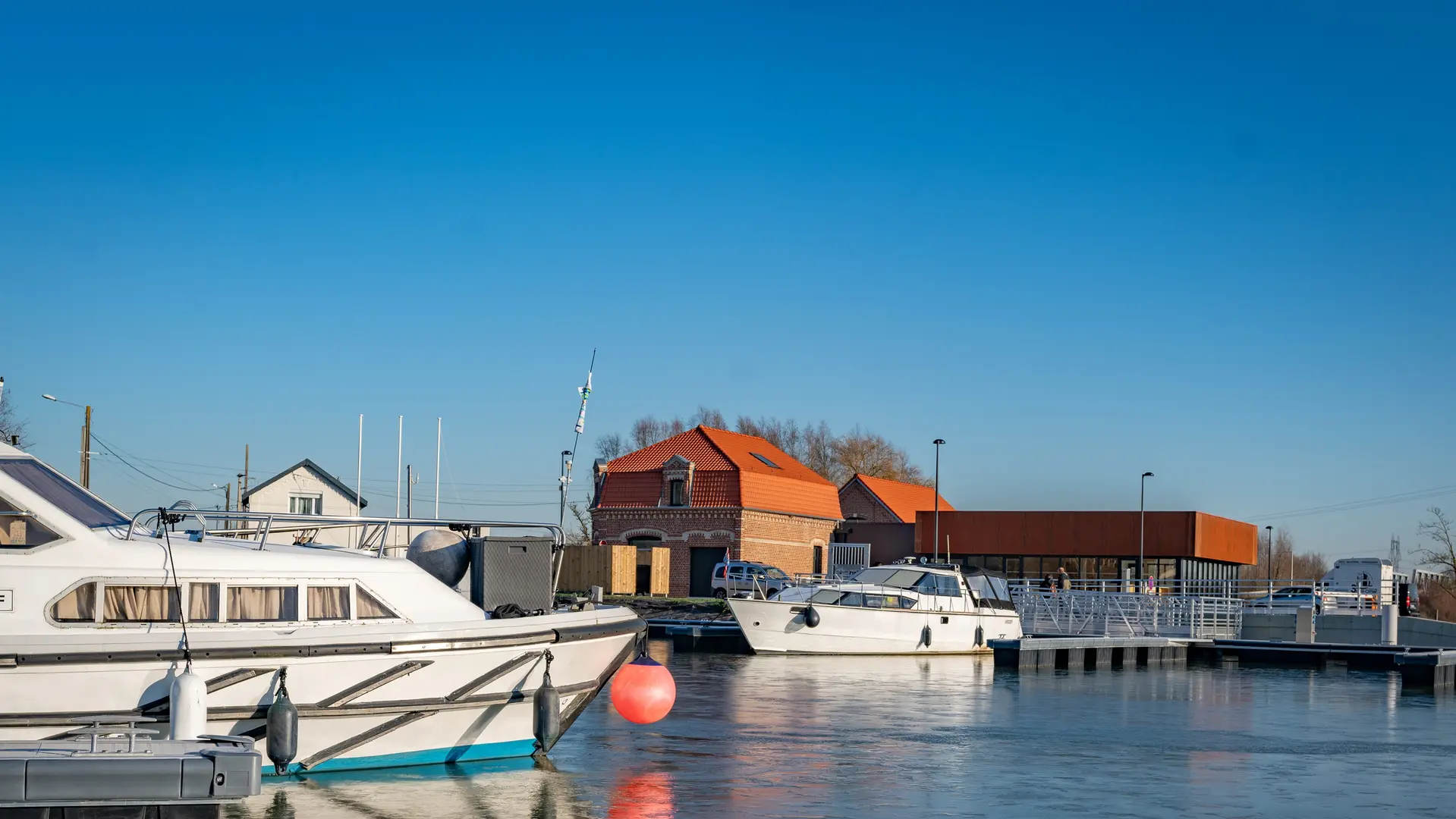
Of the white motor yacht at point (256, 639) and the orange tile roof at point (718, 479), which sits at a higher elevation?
the orange tile roof at point (718, 479)

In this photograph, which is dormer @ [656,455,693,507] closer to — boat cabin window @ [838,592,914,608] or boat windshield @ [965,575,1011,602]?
boat windshield @ [965,575,1011,602]

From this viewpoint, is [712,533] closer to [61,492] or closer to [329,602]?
[329,602]

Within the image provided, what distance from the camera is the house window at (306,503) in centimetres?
6306

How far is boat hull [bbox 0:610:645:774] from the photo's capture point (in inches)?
431

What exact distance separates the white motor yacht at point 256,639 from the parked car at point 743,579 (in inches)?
1241

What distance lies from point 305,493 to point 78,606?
176 ft

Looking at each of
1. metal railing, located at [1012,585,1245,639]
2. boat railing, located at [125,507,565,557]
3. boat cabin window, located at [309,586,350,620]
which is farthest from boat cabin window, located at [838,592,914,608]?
boat cabin window, located at [309,586,350,620]

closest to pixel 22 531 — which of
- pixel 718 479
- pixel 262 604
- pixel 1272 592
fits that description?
pixel 262 604

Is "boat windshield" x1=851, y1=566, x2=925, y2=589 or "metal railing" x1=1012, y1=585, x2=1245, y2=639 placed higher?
"boat windshield" x1=851, y1=566, x2=925, y2=589

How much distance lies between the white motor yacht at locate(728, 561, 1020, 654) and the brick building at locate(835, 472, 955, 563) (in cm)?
2481

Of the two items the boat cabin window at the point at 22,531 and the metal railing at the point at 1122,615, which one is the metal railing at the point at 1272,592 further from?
the boat cabin window at the point at 22,531

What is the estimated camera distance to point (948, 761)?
15.4m

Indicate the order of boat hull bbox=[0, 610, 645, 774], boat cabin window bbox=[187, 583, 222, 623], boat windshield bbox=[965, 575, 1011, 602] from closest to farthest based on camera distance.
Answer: boat hull bbox=[0, 610, 645, 774] < boat cabin window bbox=[187, 583, 222, 623] < boat windshield bbox=[965, 575, 1011, 602]

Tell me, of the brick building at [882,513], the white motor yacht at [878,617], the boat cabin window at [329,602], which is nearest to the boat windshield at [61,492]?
the boat cabin window at [329,602]
